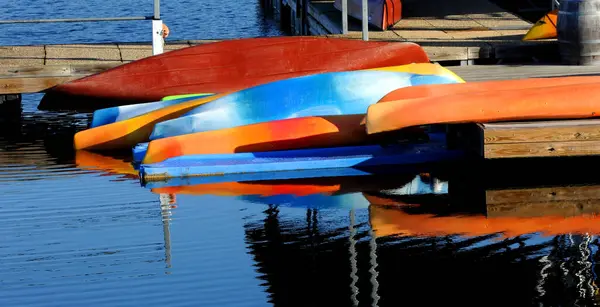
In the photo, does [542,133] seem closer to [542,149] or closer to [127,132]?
[542,149]

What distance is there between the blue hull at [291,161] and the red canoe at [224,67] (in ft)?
7.92

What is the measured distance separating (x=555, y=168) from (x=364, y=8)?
4620mm

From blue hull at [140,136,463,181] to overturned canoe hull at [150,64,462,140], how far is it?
616 millimetres

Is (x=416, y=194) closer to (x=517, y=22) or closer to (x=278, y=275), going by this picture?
(x=278, y=275)

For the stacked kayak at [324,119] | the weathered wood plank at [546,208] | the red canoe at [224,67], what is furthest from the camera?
A: the red canoe at [224,67]

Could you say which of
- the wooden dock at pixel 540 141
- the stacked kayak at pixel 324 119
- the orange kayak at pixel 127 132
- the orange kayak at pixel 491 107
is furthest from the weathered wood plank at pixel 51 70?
the wooden dock at pixel 540 141

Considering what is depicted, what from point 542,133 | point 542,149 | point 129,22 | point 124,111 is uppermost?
point 129,22

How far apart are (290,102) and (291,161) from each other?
108 centimetres

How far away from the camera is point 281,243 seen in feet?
23.5

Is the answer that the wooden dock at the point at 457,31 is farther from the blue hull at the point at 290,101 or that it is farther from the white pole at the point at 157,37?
the white pole at the point at 157,37

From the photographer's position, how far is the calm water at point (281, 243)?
6164 millimetres

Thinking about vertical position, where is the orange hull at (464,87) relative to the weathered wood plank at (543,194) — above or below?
above

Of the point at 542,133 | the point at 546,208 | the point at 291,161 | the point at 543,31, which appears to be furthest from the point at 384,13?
the point at 546,208

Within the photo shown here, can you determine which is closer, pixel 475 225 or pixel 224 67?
pixel 475 225
